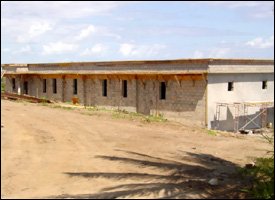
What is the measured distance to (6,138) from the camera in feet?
45.1

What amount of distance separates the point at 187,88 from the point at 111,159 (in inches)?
534

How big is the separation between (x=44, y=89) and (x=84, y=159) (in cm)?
2479

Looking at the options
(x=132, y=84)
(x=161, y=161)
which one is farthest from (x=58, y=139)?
(x=132, y=84)

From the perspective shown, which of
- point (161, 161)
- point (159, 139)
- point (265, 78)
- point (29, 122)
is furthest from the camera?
point (265, 78)

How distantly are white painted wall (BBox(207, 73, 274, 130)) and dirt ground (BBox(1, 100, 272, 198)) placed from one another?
19.1ft

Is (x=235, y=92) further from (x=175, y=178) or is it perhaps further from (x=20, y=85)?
(x=20, y=85)

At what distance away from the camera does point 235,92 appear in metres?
25.7

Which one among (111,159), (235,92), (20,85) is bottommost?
(111,159)

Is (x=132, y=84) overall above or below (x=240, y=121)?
above

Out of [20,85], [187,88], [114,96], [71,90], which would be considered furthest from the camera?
[20,85]

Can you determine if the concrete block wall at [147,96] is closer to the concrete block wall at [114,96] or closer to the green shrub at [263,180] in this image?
the concrete block wall at [114,96]

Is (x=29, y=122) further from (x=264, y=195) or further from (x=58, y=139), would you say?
(x=264, y=195)

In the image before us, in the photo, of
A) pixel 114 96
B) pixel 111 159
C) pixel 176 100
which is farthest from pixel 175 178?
pixel 114 96

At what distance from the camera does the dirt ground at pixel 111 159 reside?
356 inches
